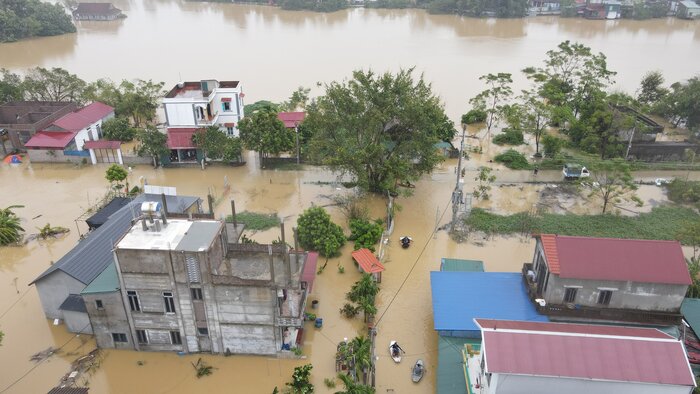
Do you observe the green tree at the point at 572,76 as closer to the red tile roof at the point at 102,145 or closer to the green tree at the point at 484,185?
the green tree at the point at 484,185

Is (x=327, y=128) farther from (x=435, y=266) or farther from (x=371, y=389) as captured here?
(x=371, y=389)

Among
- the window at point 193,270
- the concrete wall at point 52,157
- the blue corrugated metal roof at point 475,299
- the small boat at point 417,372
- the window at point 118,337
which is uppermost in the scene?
the window at point 193,270

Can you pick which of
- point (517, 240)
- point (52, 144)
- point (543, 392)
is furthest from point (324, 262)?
point (52, 144)

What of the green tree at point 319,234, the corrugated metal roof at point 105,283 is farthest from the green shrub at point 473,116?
the corrugated metal roof at point 105,283

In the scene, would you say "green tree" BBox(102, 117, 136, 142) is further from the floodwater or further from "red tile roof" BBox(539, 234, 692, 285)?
"red tile roof" BBox(539, 234, 692, 285)

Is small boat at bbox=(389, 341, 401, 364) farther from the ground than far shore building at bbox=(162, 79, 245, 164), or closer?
closer

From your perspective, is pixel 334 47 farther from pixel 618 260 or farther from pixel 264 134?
pixel 618 260

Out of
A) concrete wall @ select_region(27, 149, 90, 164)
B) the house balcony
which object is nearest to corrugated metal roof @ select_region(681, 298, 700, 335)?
the house balcony
